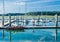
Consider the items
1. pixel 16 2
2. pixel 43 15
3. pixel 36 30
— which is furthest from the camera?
pixel 43 15

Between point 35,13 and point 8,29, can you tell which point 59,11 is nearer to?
point 35,13

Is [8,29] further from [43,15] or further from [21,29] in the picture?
[43,15]

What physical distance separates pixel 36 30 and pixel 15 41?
4284 millimetres

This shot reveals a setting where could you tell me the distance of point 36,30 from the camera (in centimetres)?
1381

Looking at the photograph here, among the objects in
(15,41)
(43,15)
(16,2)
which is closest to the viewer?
(15,41)

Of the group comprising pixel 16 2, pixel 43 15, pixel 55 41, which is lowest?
pixel 55 41

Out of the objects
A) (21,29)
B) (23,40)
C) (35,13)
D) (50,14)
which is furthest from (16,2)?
(23,40)

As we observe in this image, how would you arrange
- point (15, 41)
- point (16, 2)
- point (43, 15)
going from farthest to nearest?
point (43, 15), point (16, 2), point (15, 41)

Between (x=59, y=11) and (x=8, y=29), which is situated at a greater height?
(x=59, y=11)

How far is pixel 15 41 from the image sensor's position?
9.73 meters

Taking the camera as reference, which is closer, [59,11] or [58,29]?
[58,29]

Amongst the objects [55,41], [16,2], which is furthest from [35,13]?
[55,41]

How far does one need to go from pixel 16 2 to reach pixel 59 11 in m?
4.85

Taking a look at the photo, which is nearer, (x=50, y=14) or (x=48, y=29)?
(x=48, y=29)
